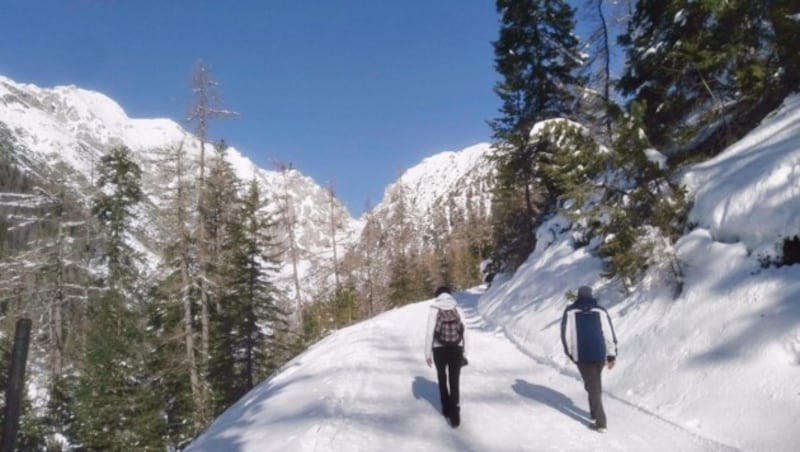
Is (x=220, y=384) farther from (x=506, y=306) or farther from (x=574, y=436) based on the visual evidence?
(x=574, y=436)

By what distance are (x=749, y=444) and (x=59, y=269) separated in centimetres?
2676

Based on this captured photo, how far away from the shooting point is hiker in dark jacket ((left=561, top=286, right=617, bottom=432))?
730 cm

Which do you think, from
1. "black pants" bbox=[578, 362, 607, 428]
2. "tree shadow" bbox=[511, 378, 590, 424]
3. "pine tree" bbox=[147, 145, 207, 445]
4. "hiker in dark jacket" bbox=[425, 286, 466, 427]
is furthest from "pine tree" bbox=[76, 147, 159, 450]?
"black pants" bbox=[578, 362, 607, 428]

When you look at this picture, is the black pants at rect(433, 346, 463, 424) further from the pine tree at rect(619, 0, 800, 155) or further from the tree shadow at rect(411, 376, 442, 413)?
the pine tree at rect(619, 0, 800, 155)

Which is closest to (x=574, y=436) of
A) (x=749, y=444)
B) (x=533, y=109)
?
(x=749, y=444)

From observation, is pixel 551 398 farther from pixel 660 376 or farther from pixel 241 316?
pixel 241 316

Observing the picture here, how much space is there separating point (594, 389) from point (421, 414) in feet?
8.47

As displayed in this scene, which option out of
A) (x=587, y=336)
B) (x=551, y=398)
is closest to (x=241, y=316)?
(x=551, y=398)

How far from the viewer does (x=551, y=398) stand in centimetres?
897

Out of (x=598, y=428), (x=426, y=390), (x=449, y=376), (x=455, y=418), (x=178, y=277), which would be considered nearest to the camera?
(x=598, y=428)

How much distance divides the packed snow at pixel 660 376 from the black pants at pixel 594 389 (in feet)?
0.70

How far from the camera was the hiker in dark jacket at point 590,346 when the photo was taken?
7301 millimetres

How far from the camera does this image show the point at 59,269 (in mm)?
24016

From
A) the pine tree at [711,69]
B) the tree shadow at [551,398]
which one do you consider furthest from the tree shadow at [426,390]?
the pine tree at [711,69]
